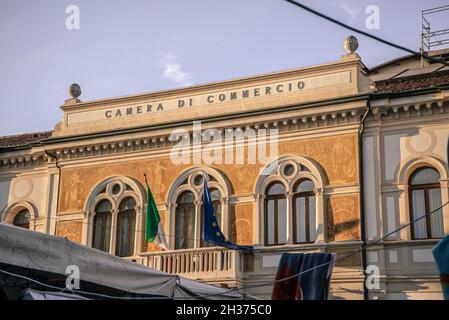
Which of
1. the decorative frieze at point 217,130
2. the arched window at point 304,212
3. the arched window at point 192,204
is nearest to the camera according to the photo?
the arched window at point 304,212

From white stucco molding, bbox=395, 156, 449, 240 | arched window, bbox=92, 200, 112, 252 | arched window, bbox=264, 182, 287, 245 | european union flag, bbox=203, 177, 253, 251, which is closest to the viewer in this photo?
white stucco molding, bbox=395, 156, 449, 240

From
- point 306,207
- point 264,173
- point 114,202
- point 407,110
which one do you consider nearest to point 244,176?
point 264,173

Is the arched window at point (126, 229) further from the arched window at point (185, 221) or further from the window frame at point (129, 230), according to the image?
the arched window at point (185, 221)

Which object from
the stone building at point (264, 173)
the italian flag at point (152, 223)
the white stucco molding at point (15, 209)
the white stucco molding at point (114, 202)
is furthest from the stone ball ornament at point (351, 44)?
the white stucco molding at point (15, 209)

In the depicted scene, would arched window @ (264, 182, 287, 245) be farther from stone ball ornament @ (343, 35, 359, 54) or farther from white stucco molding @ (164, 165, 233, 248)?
stone ball ornament @ (343, 35, 359, 54)

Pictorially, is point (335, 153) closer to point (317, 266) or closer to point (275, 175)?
point (275, 175)

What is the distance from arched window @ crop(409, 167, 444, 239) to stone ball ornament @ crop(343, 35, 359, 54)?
4002mm

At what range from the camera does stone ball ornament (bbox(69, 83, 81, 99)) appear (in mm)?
25188

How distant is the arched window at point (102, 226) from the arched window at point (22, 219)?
273 cm

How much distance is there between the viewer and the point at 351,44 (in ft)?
70.1

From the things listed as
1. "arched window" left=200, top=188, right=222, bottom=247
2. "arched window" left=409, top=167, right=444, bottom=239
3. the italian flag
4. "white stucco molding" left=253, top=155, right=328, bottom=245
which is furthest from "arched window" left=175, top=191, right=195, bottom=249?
"arched window" left=409, top=167, right=444, bottom=239

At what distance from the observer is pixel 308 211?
20.7m

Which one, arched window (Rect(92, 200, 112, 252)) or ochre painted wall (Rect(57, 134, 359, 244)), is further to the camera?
arched window (Rect(92, 200, 112, 252))

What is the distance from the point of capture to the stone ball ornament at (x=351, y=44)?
2133 cm
